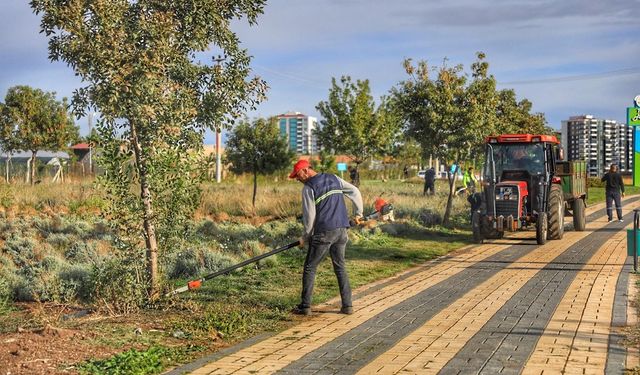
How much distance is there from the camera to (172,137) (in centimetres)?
972

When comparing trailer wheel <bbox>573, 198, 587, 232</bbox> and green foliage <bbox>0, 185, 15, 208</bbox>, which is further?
green foliage <bbox>0, 185, 15, 208</bbox>

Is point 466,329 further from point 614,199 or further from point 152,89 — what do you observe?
point 614,199

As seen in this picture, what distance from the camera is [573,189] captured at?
22406mm

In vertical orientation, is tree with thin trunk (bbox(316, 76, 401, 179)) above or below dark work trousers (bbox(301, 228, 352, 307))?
above

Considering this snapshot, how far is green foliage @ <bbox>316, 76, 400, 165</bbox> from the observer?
115 ft

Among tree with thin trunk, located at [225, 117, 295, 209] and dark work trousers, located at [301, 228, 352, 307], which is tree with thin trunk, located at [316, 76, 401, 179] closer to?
tree with thin trunk, located at [225, 117, 295, 209]

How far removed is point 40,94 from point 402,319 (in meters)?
40.0

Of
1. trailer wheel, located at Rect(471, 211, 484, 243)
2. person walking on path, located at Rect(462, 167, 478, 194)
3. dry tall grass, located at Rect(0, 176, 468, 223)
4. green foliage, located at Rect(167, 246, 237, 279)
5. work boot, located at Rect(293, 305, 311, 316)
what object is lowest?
work boot, located at Rect(293, 305, 311, 316)

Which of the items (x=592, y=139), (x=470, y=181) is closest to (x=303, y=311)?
(x=470, y=181)

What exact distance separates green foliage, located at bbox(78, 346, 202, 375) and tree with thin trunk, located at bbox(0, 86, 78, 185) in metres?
38.7

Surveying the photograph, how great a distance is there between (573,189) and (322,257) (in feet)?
47.3

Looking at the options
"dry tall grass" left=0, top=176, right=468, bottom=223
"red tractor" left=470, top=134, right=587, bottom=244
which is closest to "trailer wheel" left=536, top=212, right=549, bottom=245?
"red tractor" left=470, top=134, right=587, bottom=244

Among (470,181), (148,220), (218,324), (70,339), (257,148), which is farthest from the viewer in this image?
(257,148)

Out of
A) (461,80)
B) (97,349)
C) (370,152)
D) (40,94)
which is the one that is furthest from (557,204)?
(40,94)
